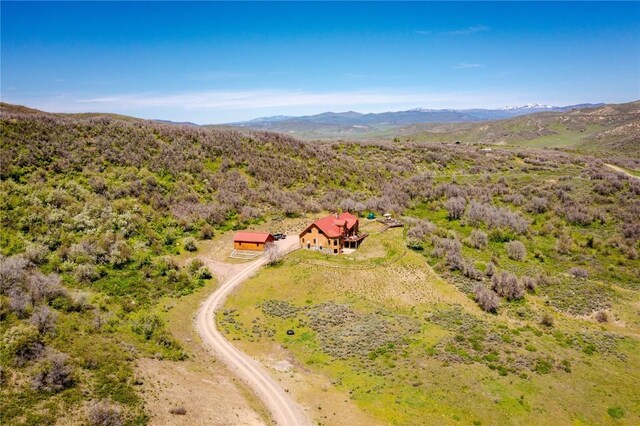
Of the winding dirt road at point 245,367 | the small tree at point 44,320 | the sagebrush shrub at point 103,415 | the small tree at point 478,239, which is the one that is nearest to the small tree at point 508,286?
the small tree at point 478,239

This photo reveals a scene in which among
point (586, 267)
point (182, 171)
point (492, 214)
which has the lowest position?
point (586, 267)

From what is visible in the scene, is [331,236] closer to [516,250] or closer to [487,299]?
[487,299]

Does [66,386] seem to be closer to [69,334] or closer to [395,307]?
[69,334]

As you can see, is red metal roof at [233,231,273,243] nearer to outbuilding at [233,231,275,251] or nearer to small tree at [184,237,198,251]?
outbuilding at [233,231,275,251]

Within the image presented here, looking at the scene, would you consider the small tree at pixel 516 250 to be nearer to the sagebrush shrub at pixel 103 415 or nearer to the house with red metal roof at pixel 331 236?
the house with red metal roof at pixel 331 236

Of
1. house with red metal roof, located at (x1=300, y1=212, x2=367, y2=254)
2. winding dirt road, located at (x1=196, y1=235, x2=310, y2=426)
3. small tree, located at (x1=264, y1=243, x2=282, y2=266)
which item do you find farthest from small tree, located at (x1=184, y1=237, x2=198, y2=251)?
house with red metal roof, located at (x1=300, y1=212, x2=367, y2=254)

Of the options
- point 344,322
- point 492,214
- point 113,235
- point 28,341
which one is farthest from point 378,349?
point 492,214

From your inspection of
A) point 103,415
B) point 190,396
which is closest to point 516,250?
point 190,396
